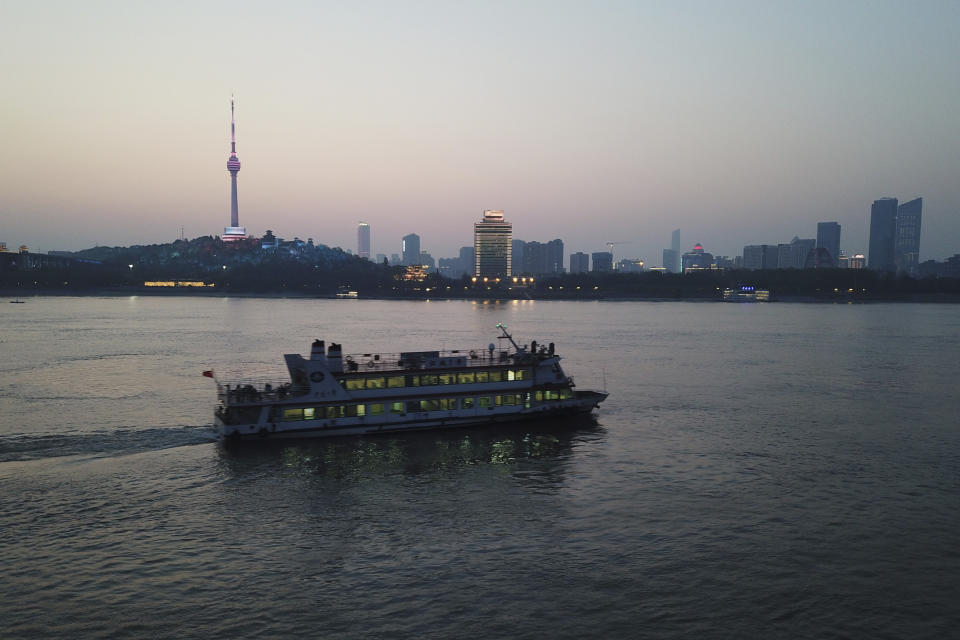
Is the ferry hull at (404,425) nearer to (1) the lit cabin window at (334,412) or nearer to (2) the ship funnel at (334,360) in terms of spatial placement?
(1) the lit cabin window at (334,412)

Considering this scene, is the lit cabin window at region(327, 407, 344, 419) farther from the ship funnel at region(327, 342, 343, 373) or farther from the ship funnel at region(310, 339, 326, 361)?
the ship funnel at region(310, 339, 326, 361)

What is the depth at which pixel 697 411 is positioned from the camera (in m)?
51.2

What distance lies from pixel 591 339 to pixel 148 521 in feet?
286

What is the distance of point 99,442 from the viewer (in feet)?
125

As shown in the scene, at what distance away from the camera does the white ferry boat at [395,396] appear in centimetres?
3803

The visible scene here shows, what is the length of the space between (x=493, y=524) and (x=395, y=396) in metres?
15.1

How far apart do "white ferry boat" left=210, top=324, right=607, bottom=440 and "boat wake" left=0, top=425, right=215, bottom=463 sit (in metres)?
2.81

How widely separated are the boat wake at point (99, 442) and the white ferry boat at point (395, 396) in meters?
2.81

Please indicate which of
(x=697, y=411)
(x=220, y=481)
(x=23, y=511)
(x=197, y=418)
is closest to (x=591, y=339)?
(x=697, y=411)

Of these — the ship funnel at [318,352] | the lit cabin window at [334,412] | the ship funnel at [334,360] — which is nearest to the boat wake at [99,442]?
the lit cabin window at [334,412]

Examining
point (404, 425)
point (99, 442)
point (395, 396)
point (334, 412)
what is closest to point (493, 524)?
point (404, 425)

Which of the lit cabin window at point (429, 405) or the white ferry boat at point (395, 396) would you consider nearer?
the white ferry boat at point (395, 396)

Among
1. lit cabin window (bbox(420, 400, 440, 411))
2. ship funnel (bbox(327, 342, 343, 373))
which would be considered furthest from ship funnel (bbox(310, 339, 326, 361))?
lit cabin window (bbox(420, 400, 440, 411))

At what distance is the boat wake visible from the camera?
3581 cm
